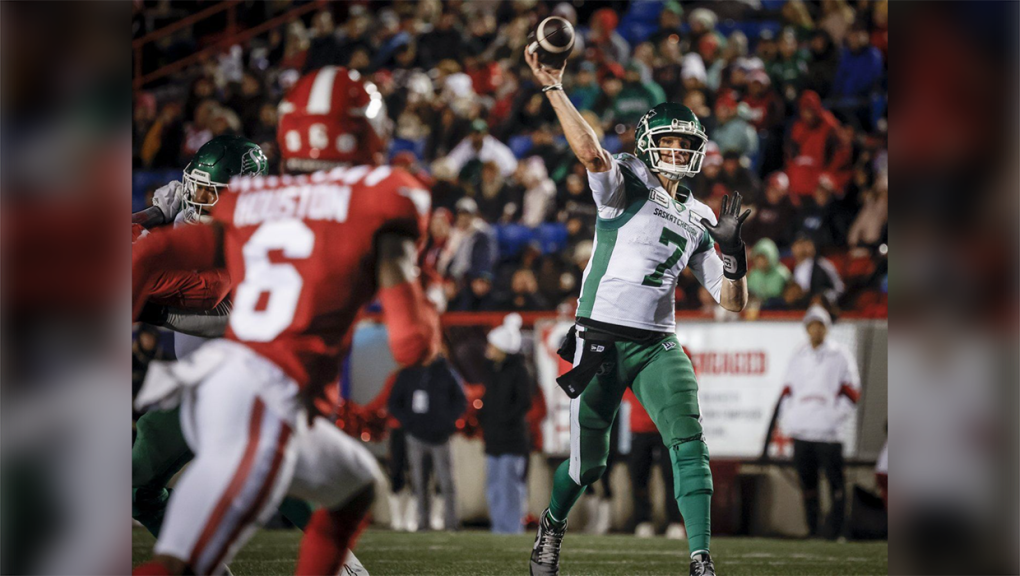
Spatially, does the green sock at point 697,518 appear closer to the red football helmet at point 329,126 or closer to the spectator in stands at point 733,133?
the red football helmet at point 329,126

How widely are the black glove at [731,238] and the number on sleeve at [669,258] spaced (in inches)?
7.1

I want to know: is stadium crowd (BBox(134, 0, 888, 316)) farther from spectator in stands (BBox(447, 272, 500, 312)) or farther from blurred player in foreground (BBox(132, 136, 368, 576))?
blurred player in foreground (BBox(132, 136, 368, 576))

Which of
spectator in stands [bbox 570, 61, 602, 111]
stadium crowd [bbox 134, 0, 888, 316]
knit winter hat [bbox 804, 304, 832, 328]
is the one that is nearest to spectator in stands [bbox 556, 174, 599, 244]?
stadium crowd [bbox 134, 0, 888, 316]

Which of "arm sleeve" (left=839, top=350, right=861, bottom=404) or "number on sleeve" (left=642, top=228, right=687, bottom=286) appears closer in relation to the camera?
"number on sleeve" (left=642, top=228, right=687, bottom=286)

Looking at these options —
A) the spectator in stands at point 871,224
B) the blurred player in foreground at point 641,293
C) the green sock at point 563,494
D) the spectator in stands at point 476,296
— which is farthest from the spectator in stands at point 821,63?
the green sock at point 563,494

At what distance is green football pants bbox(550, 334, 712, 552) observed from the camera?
17.0ft

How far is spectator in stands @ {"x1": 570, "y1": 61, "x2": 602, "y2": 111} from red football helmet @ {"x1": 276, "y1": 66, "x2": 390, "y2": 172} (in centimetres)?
898

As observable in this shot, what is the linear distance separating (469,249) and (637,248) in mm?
5638

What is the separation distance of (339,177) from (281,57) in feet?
43.9

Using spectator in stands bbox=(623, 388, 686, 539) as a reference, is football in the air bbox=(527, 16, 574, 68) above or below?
above

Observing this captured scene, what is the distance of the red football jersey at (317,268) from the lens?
131 inches

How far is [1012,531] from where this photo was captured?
1766mm

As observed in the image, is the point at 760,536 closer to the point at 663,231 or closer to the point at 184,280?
the point at 663,231

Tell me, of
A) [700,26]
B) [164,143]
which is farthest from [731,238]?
[164,143]
